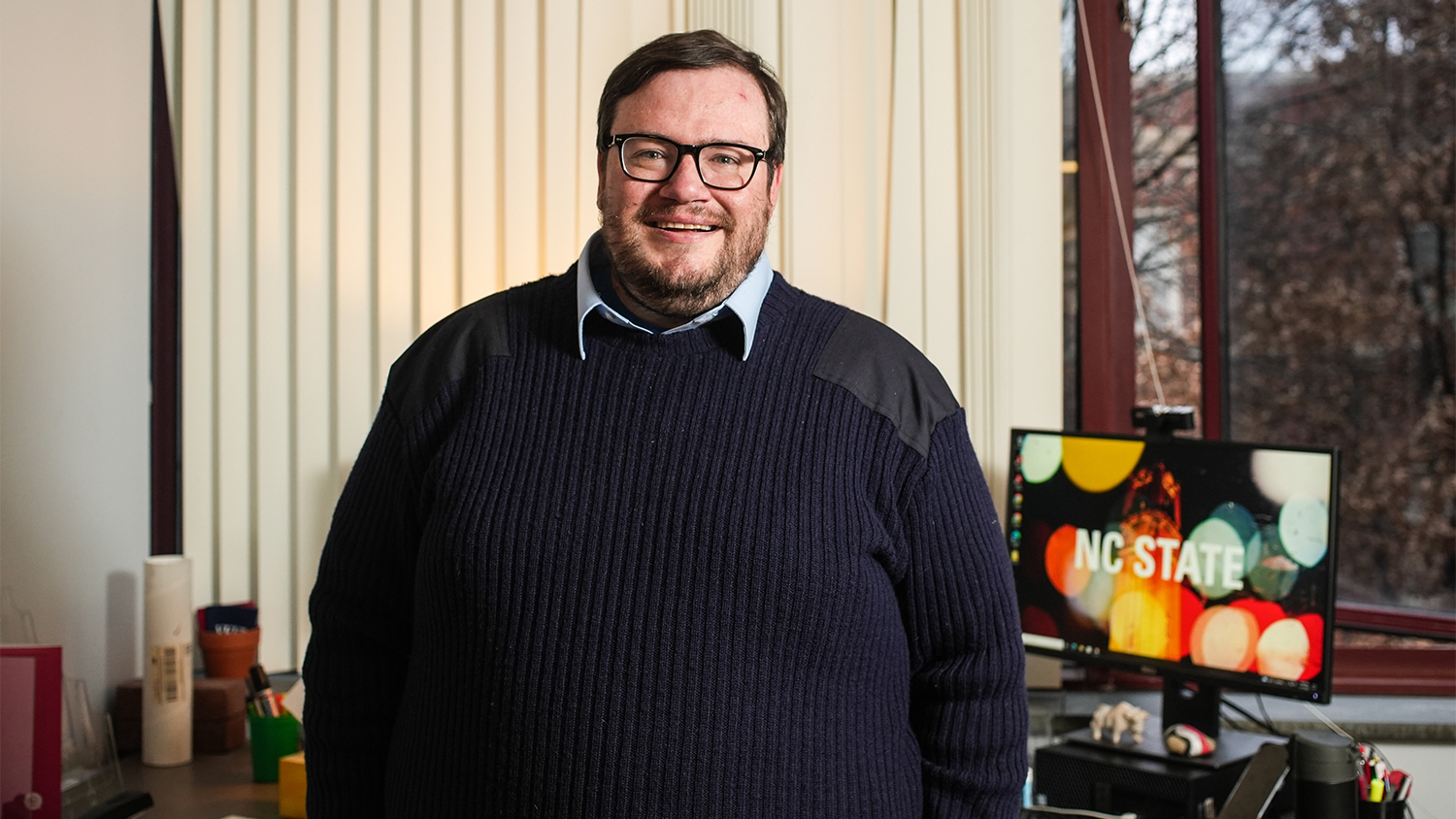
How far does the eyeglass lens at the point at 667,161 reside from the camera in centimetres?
117

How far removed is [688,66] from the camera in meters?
1.19

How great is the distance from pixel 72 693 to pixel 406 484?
97 centimetres

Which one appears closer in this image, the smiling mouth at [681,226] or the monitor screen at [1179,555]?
the smiling mouth at [681,226]

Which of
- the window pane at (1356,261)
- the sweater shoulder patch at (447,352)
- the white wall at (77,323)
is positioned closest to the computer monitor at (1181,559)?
the window pane at (1356,261)

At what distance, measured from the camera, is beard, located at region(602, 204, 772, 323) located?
3.80ft

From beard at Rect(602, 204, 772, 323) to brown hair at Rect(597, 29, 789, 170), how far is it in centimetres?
9

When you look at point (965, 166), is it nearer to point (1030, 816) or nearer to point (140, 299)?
point (1030, 816)

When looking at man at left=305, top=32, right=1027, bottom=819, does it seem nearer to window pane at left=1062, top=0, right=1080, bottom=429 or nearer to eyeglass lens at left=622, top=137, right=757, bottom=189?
eyeglass lens at left=622, top=137, right=757, bottom=189

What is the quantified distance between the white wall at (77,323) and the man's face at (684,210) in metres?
1.02

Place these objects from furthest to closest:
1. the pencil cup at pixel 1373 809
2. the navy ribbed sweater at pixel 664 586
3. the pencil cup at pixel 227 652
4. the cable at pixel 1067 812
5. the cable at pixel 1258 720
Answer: the pencil cup at pixel 227 652, the cable at pixel 1258 720, the cable at pixel 1067 812, the pencil cup at pixel 1373 809, the navy ribbed sweater at pixel 664 586

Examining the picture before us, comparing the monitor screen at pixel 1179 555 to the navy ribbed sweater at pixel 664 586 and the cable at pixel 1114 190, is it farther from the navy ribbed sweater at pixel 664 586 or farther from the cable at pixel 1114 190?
the navy ribbed sweater at pixel 664 586

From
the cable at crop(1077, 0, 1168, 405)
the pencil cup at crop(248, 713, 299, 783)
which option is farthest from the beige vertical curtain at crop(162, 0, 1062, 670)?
the pencil cup at crop(248, 713, 299, 783)

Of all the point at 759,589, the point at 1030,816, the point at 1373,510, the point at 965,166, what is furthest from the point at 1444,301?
the point at 759,589

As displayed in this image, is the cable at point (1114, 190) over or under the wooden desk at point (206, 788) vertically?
over
